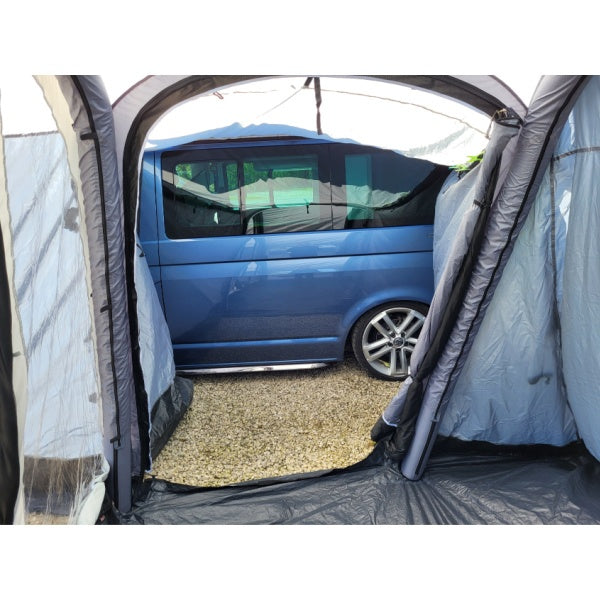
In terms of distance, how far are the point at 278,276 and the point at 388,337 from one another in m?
1.00

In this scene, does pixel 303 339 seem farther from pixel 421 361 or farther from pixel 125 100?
pixel 125 100

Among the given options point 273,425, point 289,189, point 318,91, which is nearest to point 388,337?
point 273,425

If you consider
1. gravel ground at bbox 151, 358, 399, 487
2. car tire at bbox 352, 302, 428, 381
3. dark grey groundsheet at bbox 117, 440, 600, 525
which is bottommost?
gravel ground at bbox 151, 358, 399, 487

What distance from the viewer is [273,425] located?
3.34 metres

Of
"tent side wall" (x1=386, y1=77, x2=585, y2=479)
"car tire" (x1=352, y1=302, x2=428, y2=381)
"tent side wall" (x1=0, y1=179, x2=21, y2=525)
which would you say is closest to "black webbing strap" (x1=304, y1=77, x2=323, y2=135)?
"tent side wall" (x1=386, y1=77, x2=585, y2=479)

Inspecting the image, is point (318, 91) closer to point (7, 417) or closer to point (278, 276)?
point (278, 276)

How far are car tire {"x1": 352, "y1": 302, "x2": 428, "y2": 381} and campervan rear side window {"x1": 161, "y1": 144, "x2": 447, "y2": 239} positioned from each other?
0.70m

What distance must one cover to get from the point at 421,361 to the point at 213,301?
5.83ft

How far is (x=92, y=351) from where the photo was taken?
86.7 inches

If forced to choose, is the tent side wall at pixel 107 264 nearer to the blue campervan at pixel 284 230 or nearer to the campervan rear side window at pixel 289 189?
the blue campervan at pixel 284 230

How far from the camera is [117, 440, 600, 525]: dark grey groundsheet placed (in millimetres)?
2328

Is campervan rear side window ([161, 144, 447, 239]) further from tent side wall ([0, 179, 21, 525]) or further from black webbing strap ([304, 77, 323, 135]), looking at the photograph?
tent side wall ([0, 179, 21, 525])

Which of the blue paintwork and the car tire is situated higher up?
the blue paintwork

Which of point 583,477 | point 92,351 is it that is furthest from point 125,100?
point 583,477
